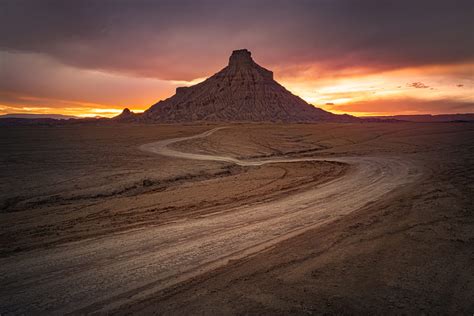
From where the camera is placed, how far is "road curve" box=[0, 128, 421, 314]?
4691 millimetres

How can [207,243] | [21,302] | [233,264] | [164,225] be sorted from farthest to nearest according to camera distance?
[164,225], [207,243], [233,264], [21,302]

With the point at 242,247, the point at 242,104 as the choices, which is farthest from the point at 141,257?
the point at 242,104

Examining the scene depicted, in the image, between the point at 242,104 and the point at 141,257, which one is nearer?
the point at 141,257

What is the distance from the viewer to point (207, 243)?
22.0ft

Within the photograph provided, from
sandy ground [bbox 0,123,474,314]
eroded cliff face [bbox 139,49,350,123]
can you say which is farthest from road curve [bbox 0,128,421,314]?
eroded cliff face [bbox 139,49,350,123]

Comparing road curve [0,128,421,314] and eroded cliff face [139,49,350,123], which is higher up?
eroded cliff face [139,49,350,123]

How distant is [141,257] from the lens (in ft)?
19.8

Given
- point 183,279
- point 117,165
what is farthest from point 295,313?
point 117,165

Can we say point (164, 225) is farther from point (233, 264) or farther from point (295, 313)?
point (295, 313)

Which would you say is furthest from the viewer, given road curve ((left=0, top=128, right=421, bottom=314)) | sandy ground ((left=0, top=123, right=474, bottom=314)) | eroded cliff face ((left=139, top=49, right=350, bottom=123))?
eroded cliff face ((left=139, top=49, right=350, bottom=123))

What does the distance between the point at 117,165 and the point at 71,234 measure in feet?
39.9

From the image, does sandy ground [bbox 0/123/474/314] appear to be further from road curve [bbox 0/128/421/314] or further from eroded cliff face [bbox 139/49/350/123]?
eroded cliff face [bbox 139/49/350/123]

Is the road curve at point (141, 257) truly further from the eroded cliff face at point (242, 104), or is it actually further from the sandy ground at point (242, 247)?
the eroded cliff face at point (242, 104)

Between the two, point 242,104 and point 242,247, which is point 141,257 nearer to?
point 242,247
